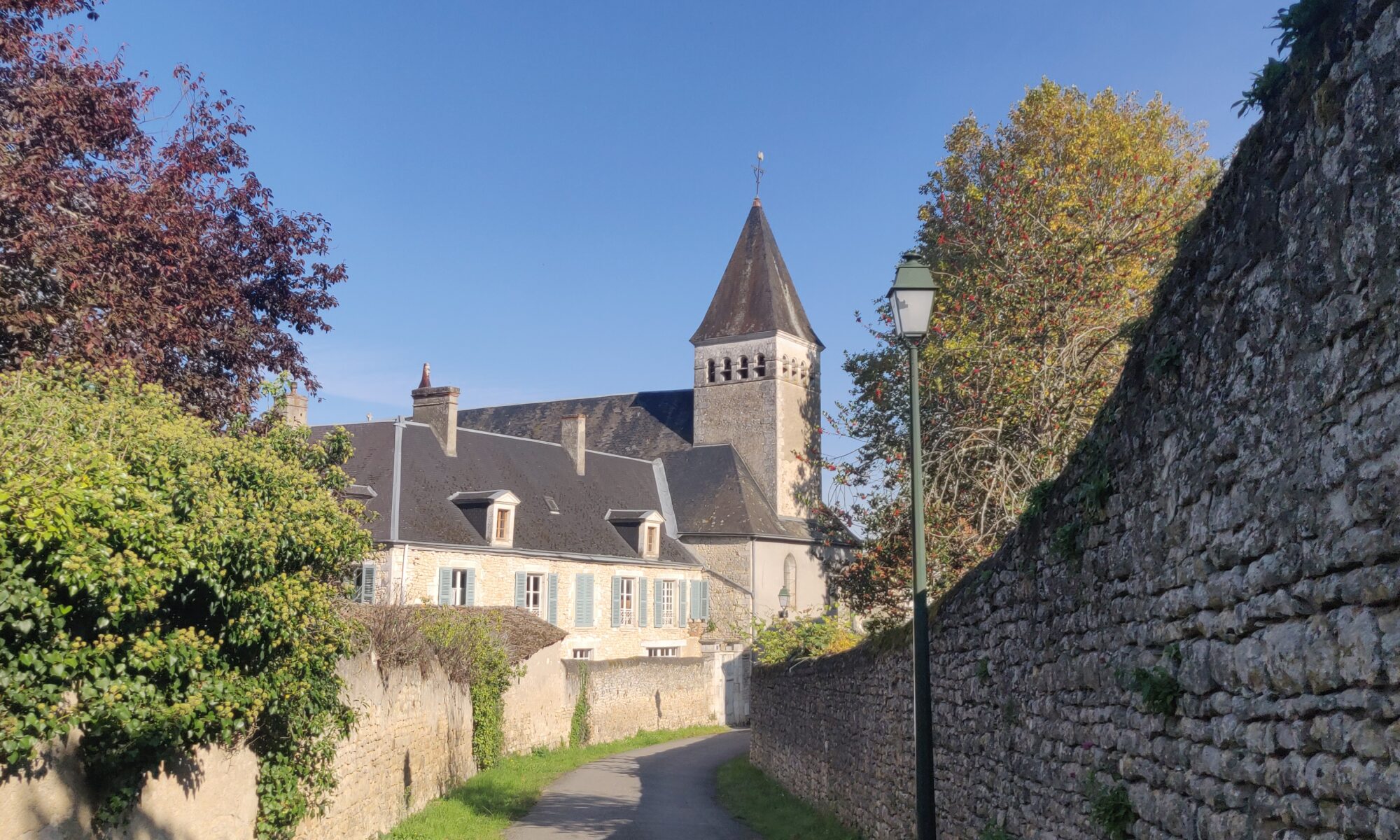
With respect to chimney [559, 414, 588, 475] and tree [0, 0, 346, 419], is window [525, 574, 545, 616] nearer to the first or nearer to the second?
chimney [559, 414, 588, 475]

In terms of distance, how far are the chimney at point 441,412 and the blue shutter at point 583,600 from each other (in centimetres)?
507

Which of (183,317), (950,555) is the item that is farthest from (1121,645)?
(950,555)

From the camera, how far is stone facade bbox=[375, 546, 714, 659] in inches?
1027

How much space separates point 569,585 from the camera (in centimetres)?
3089

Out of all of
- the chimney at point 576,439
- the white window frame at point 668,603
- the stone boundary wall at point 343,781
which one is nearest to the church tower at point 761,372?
the white window frame at point 668,603

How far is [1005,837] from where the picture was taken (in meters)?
6.35

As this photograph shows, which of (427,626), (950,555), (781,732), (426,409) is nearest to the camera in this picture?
(950,555)

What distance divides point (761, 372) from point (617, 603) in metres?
14.1

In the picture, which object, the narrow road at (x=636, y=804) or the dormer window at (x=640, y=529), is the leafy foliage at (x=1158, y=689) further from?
the dormer window at (x=640, y=529)

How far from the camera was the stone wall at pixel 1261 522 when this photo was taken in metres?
2.78

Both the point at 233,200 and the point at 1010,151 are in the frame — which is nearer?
the point at 233,200

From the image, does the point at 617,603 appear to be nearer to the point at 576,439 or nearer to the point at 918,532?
the point at 576,439

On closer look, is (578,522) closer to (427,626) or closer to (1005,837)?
(427,626)

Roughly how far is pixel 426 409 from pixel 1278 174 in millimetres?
29949
